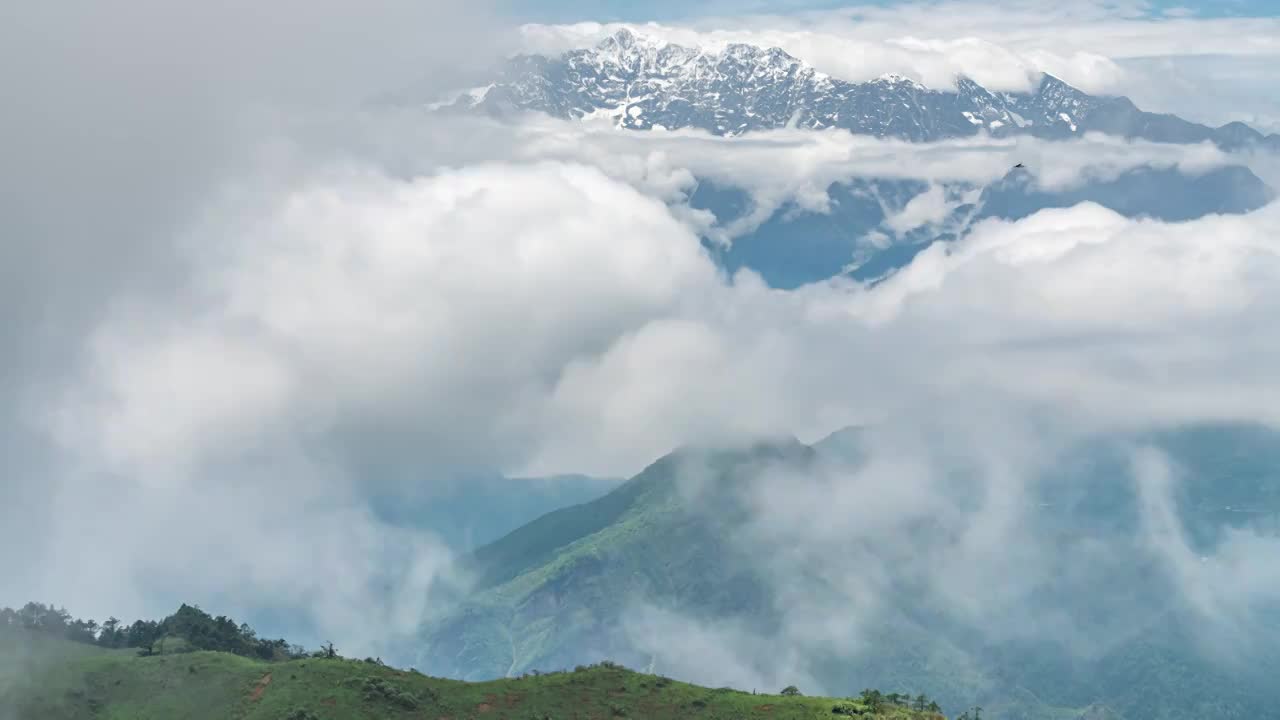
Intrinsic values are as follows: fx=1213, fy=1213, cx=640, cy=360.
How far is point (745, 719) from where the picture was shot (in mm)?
199000

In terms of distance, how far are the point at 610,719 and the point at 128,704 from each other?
7931 cm

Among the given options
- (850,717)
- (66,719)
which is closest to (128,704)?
(66,719)

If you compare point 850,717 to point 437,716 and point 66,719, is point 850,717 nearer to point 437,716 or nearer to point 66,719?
point 437,716

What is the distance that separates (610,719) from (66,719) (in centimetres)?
8657

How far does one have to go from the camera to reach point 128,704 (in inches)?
7854

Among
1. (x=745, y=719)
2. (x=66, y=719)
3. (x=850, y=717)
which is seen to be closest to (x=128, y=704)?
(x=66, y=719)

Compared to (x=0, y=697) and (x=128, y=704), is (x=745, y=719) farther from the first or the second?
(x=0, y=697)

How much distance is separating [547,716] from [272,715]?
143 feet

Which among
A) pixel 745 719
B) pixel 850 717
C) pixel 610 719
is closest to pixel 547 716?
pixel 610 719

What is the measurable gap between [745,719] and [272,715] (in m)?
75.9

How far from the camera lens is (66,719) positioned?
7589 inches

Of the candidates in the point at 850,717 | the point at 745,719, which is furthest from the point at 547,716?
the point at 850,717

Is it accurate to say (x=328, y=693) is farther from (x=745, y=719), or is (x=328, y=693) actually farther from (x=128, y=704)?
(x=745, y=719)

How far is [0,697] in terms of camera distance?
639 ft
